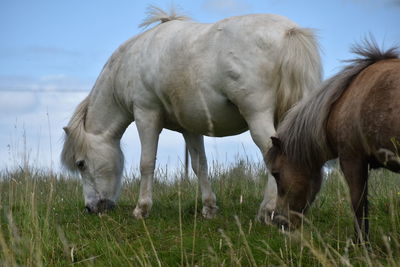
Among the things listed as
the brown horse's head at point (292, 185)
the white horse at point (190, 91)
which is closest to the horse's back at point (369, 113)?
the brown horse's head at point (292, 185)

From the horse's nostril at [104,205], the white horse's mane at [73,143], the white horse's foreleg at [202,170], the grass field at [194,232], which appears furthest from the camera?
the white horse's mane at [73,143]

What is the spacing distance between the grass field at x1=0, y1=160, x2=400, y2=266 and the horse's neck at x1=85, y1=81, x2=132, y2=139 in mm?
1069

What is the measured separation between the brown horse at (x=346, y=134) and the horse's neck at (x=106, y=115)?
3.35 m

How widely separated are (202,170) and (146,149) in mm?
797

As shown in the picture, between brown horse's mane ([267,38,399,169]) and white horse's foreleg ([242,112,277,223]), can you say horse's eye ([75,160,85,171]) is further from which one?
brown horse's mane ([267,38,399,169])

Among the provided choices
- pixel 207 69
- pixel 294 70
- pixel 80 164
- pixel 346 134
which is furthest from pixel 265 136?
pixel 80 164

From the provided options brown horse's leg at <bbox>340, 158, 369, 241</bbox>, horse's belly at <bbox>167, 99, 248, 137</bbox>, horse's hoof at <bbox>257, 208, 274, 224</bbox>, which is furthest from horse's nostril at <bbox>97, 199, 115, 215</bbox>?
brown horse's leg at <bbox>340, 158, 369, 241</bbox>

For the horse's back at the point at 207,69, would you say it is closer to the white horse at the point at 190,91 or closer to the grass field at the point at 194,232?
the white horse at the point at 190,91

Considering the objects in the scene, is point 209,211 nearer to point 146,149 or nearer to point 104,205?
point 146,149

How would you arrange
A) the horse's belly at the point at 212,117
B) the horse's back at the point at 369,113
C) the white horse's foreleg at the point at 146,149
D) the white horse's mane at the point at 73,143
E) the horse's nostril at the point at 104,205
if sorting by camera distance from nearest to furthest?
1. the horse's back at the point at 369,113
2. the horse's belly at the point at 212,117
3. the white horse's foreleg at the point at 146,149
4. the horse's nostril at the point at 104,205
5. the white horse's mane at the point at 73,143

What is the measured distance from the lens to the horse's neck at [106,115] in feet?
27.3

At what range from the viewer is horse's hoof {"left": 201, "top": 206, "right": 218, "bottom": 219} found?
7.53m

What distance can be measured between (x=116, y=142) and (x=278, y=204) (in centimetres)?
357

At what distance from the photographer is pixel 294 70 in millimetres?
6227
